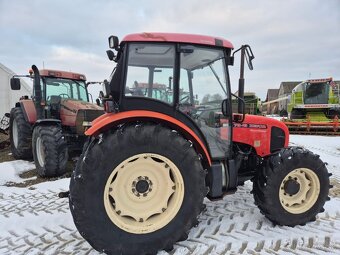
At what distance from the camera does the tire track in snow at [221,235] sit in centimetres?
305

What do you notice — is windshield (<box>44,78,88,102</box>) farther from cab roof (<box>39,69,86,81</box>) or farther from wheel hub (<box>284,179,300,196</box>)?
wheel hub (<box>284,179,300,196</box>)

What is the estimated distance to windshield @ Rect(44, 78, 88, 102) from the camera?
794 cm

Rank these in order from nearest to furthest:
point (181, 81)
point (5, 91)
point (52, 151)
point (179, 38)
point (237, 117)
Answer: point (179, 38), point (181, 81), point (237, 117), point (52, 151), point (5, 91)

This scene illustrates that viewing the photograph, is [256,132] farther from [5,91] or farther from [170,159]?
[5,91]

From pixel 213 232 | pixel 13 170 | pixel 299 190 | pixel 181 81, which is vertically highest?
pixel 181 81

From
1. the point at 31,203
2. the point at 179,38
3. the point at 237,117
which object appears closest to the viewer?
the point at 179,38

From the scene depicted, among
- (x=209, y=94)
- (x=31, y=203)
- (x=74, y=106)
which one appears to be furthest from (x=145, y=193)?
(x=74, y=106)

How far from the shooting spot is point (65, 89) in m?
8.31

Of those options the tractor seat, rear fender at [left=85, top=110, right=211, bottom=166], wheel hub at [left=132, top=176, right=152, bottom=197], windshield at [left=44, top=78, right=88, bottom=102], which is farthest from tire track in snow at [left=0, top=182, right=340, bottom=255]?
windshield at [left=44, top=78, right=88, bottom=102]

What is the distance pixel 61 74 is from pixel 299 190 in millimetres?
6770

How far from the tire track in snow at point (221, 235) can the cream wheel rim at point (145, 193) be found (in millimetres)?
352

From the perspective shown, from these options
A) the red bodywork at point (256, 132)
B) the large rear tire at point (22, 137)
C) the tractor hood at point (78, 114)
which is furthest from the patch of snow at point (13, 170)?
the red bodywork at point (256, 132)

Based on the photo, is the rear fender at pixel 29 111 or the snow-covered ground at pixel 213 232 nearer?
the snow-covered ground at pixel 213 232

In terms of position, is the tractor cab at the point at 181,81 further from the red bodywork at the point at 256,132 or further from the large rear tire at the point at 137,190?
the large rear tire at the point at 137,190
